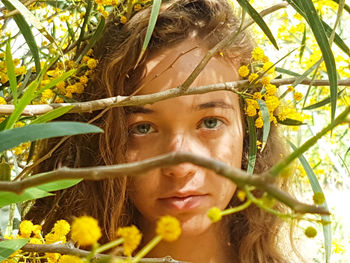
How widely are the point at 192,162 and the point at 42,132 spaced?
198 millimetres

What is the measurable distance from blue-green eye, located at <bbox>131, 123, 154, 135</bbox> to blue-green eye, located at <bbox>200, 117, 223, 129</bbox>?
0.13 meters

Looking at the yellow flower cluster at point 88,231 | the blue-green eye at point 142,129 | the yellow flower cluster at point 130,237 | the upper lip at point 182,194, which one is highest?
the blue-green eye at point 142,129

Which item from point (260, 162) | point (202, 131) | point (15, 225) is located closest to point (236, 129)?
point (202, 131)

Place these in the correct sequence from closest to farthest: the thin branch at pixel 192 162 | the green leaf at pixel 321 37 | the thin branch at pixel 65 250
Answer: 1. the thin branch at pixel 192 162
2. the thin branch at pixel 65 250
3. the green leaf at pixel 321 37

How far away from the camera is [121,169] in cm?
30

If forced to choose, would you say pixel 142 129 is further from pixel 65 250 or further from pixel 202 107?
pixel 65 250

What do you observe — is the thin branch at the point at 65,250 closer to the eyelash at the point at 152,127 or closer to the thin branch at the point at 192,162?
the thin branch at the point at 192,162

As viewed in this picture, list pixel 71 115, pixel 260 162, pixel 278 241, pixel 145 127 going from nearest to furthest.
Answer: pixel 145 127, pixel 71 115, pixel 260 162, pixel 278 241

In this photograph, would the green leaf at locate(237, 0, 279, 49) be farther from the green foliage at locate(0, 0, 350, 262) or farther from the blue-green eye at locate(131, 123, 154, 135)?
the blue-green eye at locate(131, 123, 154, 135)

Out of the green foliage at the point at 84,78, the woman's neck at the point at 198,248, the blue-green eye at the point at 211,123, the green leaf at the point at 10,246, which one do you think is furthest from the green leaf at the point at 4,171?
the woman's neck at the point at 198,248

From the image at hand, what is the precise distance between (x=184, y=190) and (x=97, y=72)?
0.42m

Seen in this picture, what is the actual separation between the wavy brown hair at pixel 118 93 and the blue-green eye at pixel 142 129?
3 cm

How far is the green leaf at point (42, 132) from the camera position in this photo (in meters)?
0.42

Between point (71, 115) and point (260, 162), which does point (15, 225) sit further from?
point (260, 162)
